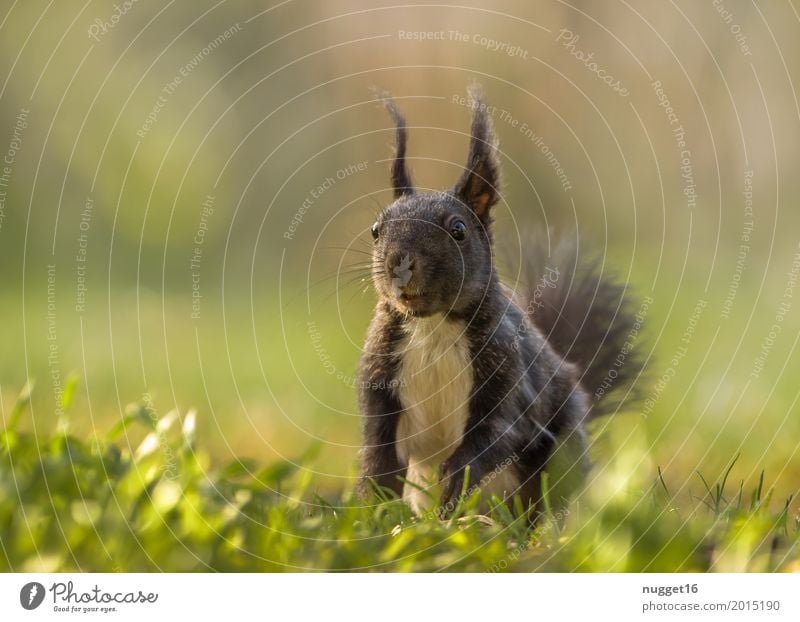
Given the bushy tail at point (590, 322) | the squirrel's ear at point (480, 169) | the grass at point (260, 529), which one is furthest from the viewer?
the bushy tail at point (590, 322)

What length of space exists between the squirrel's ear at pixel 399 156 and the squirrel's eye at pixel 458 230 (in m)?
0.34

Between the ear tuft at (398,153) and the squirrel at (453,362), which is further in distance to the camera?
the ear tuft at (398,153)

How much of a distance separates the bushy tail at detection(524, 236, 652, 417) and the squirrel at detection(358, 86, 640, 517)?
52 centimetres

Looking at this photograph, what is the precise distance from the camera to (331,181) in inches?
358

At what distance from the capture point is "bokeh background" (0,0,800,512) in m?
6.47

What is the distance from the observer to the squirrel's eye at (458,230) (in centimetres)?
Result: 402

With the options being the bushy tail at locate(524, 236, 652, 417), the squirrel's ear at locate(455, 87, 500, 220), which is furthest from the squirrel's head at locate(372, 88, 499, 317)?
the bushy tail at locate(524, 236, 652, 417)

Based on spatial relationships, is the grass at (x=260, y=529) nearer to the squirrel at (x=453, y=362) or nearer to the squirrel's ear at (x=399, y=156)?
the squirrel at (x=453, y=362)

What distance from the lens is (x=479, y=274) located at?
408 cm

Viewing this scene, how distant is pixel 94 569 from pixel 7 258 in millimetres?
7663

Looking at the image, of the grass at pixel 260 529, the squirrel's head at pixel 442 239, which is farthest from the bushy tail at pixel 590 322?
the grass at pixel 260 529

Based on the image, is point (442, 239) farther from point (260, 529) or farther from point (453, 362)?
point (260, 529)

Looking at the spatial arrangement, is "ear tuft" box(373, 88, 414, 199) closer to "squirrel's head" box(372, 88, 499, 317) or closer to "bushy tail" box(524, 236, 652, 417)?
"squirrel's head" box(372, 88, 499, 317)

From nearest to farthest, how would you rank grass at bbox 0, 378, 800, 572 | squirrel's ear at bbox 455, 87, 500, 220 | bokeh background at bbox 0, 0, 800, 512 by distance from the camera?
grass at bbox 0, 378, 800, 572
squirrel's ear at bbox 455, 87, 500, 220
bokeh background at bbox 0, 0, 800, 512
